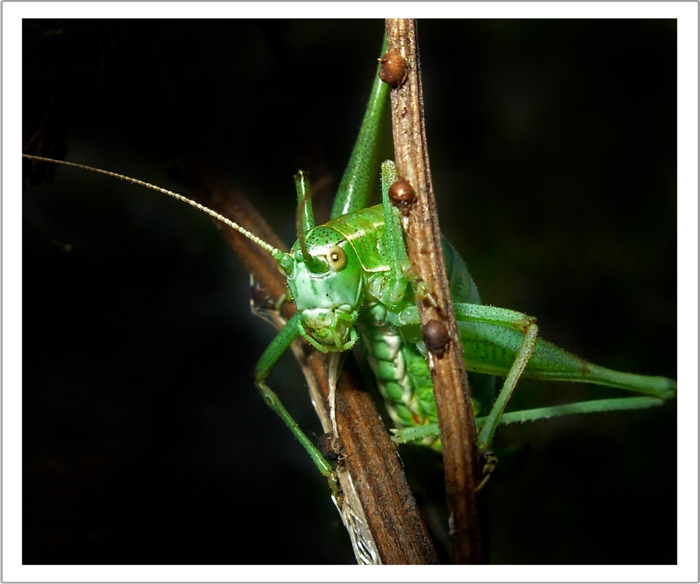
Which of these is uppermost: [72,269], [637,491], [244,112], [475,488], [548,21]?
[548,21]

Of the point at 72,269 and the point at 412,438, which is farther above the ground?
the point at 72,269

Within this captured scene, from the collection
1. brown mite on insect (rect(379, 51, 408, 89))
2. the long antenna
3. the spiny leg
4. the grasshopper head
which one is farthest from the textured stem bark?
the spiny leg

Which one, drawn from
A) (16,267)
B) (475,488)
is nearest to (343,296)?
(475,488)

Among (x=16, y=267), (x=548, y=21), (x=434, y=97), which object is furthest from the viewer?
(x=434, y=97)

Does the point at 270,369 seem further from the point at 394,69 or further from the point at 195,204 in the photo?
the point at 394,69

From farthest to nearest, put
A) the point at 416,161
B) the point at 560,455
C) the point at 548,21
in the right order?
the point at 548,21, the point at 560,455, the point at 416,161

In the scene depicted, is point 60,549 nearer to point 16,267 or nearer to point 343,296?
point 16,267

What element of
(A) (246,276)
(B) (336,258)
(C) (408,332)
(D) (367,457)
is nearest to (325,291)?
(B) (336,258)
